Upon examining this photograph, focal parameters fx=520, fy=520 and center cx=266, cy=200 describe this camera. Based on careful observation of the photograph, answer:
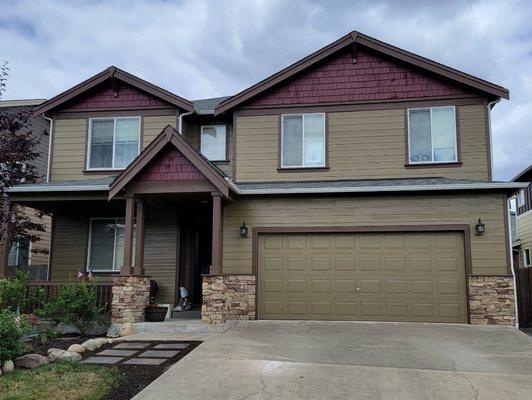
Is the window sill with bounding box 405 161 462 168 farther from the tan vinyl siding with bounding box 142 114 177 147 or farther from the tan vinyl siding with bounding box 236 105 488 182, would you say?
the tan vinyl siding with bounding box 142 114 177 147

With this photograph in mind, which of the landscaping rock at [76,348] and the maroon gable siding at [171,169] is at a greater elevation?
the maroon gable siding at [171,169]

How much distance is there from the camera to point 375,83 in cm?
1341

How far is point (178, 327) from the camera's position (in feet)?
35.9

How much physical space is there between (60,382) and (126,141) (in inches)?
329

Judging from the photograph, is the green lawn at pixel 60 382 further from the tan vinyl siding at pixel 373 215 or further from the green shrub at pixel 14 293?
the tan vinyl siding at pixel 373 215

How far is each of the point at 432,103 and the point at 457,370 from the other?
739cm

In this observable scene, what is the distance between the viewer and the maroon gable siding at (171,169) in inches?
457

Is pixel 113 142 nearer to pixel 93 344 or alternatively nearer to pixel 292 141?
pixel 292 141

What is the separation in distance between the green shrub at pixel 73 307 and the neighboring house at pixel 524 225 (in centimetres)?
1780

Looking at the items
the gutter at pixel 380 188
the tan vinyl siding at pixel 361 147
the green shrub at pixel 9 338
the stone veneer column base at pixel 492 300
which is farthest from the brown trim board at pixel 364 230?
the green shrub at pixel 9 338

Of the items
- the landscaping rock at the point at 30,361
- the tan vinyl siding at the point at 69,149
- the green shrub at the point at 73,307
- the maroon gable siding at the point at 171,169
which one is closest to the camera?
the landscaping rock at the point at 30,361

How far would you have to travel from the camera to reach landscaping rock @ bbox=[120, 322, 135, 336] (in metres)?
10.8

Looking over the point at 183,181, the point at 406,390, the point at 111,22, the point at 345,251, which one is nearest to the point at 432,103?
the point at 345,251

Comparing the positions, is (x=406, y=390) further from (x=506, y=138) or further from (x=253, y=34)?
(x=506, y=138)
